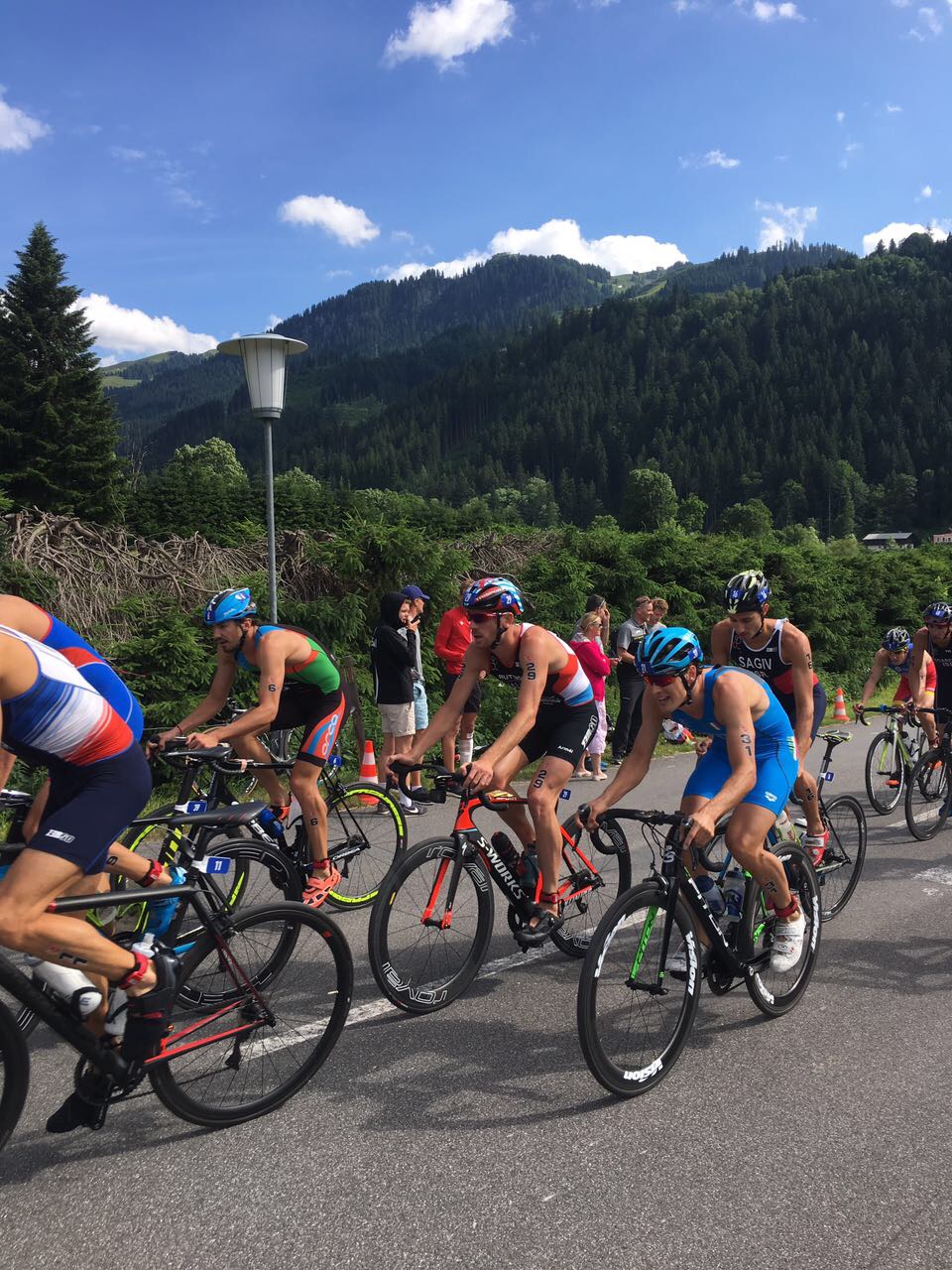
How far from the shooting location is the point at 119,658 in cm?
960

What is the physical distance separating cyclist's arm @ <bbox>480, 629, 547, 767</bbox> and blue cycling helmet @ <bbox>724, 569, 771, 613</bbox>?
4.61ft

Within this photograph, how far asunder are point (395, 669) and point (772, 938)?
5289 mm

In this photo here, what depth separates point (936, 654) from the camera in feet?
28.4

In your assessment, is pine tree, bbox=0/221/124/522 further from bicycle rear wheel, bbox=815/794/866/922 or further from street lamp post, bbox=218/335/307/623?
bicycle rear wheel, bbox=815/794/866/922

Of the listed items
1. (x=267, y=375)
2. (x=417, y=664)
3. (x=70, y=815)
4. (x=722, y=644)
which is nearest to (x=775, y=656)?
(x=722, y=644)

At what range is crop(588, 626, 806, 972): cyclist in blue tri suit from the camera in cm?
412

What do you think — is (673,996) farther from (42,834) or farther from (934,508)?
(934,508)

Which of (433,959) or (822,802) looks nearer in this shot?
(433,959)

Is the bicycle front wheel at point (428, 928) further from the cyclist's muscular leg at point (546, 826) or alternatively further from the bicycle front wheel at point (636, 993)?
the bicycle front wheel at point (636, 993)

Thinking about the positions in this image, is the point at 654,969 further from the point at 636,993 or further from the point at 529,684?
A: the point at 529,684

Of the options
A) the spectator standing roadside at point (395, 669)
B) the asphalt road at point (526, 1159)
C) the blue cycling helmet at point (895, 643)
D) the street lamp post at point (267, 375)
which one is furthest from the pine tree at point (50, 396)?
the asphalt road at point (526, 1159)

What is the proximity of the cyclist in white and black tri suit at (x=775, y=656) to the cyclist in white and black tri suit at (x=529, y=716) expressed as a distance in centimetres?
122

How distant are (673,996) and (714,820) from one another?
30.1 inches

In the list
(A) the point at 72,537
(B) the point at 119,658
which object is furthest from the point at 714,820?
(A) the point at 72,537
